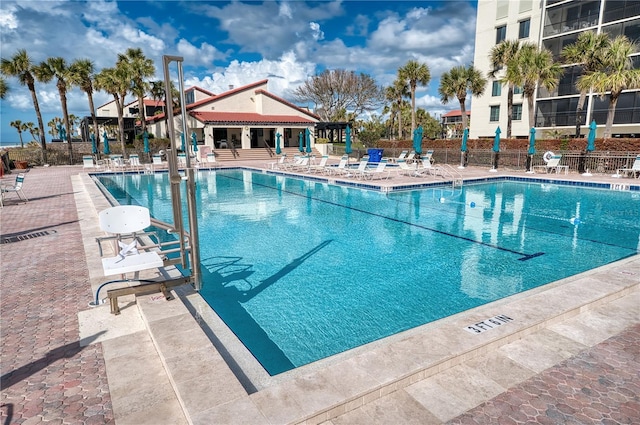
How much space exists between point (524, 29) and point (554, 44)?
2946 millimetres

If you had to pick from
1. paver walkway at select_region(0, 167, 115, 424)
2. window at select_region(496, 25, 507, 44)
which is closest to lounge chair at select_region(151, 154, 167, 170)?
paver walkway at select_region(0, 167, 115, 424)

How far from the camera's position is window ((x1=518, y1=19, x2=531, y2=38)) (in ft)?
111

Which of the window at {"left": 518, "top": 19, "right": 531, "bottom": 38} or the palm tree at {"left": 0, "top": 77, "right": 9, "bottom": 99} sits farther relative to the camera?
the window at {"left": 518, "top": 19, "right": 531, "bottom": 38}

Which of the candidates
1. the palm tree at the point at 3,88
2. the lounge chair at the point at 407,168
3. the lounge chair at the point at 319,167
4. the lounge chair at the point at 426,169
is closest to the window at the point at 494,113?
the lounge chair at the point at 426,169

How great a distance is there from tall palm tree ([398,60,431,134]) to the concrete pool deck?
3326cm

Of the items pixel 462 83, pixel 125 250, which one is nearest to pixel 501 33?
pixel 462 83

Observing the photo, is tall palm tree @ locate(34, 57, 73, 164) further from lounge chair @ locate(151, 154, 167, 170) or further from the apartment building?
the apartment building

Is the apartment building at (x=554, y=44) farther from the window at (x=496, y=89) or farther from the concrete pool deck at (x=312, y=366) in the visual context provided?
the concrete pool deck at (x=312, y=366)

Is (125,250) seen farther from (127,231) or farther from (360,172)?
(360,172)

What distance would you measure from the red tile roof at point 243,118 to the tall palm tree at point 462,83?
13105 millimetres

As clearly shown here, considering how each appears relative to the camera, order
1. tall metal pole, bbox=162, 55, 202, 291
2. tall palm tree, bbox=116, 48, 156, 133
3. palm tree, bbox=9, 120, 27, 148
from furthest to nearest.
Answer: palm tree, bbox=9, 120, 27, 148 < tall palm tree, bbox=116, 48, 156, 133 < tall metal pole, bbox=162, 55, 202, 291

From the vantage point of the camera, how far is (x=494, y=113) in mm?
36688

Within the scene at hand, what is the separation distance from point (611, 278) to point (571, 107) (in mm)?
33707

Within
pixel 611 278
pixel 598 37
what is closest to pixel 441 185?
pixel 611 278
